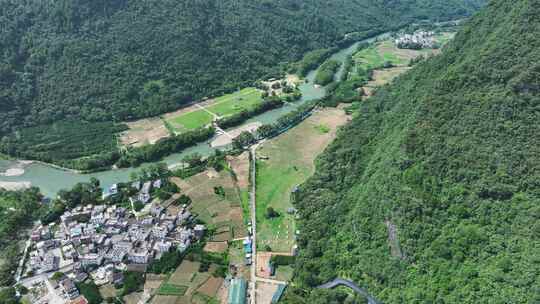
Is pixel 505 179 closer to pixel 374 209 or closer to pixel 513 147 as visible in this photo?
pixel 513 147

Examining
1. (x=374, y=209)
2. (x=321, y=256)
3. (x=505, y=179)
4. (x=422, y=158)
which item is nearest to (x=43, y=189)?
(x=321, y=256)

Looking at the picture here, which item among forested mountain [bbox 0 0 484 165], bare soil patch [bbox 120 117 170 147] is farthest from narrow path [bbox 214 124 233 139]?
forested mountain [bbox 0 0 484 165]

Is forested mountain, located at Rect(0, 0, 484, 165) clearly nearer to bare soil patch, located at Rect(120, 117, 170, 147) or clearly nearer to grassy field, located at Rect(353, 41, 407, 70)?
bare soil patch, located at Rect(120, 117, 170, 147)

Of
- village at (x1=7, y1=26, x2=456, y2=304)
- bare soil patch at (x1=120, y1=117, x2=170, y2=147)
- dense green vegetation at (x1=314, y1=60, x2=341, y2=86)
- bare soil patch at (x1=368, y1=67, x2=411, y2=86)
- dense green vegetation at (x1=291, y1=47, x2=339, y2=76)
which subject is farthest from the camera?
dense green vegetation at (x1=291, y1=47, x2=339, y2=76)

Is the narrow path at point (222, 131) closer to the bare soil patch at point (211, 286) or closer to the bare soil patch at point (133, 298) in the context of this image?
the bare soil patch at point (211, 286)

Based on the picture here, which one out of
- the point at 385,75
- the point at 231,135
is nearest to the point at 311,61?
the point at 385,75

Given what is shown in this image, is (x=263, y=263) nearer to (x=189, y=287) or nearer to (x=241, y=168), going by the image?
(x=189, y=287)

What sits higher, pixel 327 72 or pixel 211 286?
pixel 327 72

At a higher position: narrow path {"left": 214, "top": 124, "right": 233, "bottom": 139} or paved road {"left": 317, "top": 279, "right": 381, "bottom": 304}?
narrow path {"left": 214, "top": 124, "right": 233, "bottom": 139}
